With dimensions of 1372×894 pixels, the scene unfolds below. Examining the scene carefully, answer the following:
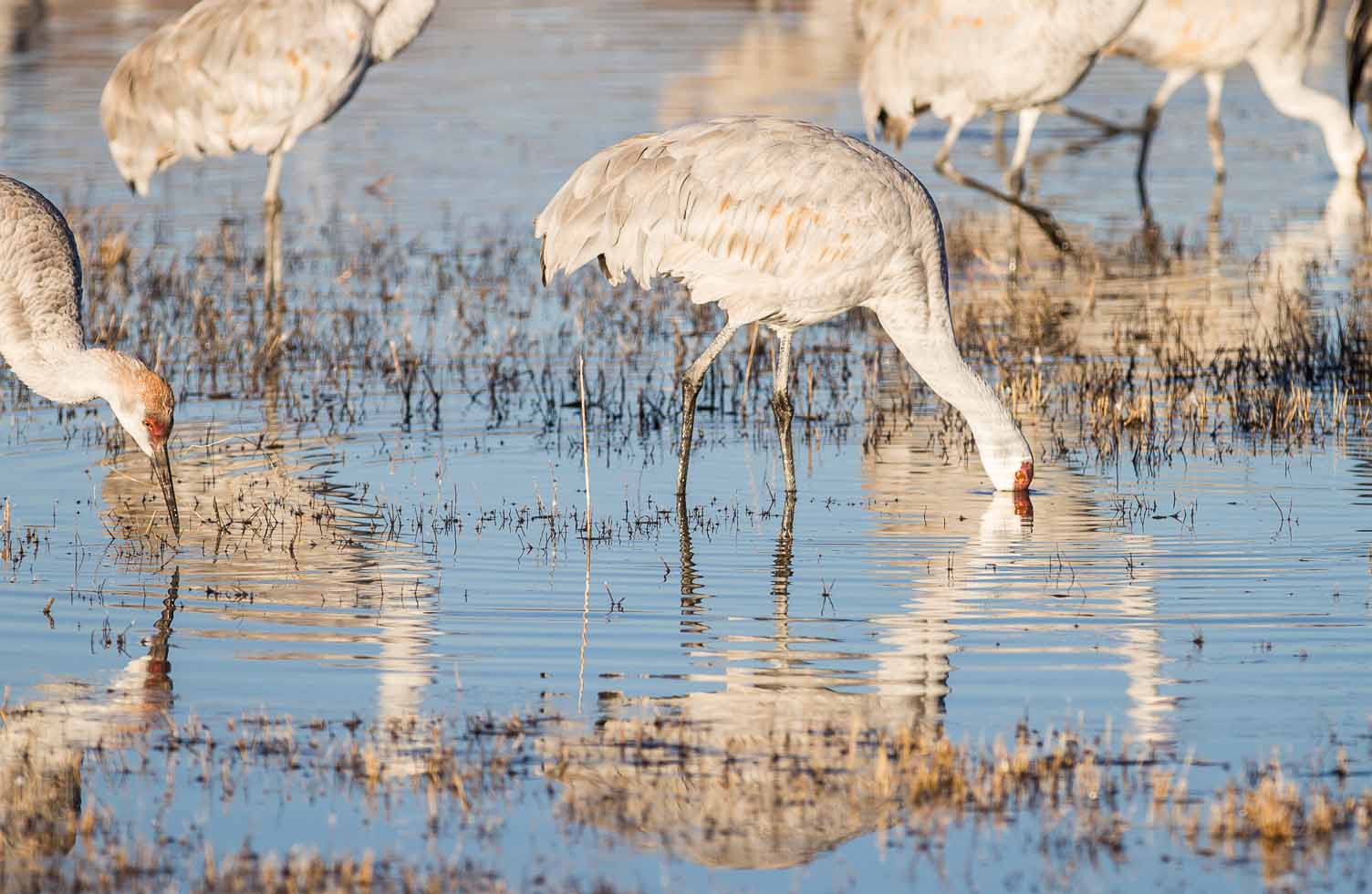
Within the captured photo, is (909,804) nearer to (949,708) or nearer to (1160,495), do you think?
(949,708)

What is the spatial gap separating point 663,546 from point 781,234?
137 cm

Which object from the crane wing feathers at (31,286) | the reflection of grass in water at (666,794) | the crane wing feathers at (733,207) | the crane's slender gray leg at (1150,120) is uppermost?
the crane's slender gray leg at (1150,120)

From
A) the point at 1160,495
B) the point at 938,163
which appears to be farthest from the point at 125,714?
the point at 938,163

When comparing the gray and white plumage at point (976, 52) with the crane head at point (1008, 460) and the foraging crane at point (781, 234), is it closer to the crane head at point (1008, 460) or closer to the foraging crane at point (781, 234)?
the foraging crane at point (781, 234)

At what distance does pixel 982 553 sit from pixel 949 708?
193cm

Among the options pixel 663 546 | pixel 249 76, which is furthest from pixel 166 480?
pixel 249 76

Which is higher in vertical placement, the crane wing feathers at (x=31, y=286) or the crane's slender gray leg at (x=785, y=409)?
Result: the crane wing feathers at (x=31, y=286)

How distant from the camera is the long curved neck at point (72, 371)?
8188mm

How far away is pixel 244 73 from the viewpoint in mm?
13273

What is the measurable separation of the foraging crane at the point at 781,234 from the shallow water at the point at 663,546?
1.68 ft

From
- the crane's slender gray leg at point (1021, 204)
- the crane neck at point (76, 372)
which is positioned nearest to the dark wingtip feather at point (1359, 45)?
the crane's slender gray leg at point (1021, 204)

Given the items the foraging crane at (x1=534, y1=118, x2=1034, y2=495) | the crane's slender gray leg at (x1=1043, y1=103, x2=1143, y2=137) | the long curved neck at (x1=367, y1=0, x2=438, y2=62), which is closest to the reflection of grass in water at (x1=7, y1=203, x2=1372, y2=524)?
the foraging crane at (x1=534, y1=118, x2=1034, y2=495)

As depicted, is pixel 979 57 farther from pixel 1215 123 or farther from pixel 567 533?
pixel 567 533

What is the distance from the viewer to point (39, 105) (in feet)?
77.7
